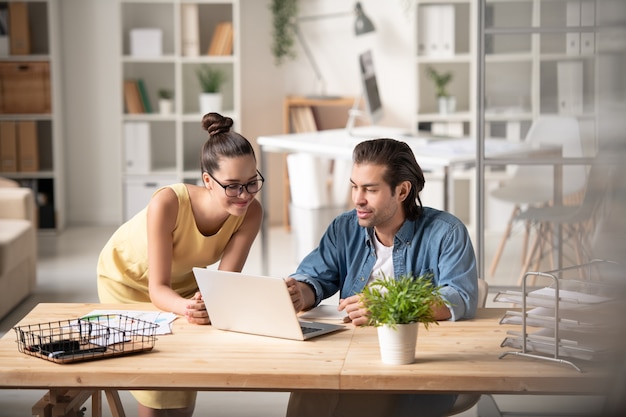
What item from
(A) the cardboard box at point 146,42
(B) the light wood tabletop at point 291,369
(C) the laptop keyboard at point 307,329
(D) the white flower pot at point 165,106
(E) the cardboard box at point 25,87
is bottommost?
(B) the light wood tabletop at point 291,369

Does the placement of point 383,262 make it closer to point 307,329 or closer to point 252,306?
point 307,329

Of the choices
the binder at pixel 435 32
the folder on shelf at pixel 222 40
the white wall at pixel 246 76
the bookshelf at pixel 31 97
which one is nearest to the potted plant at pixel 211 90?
the folder on shelf at pixel 222 40

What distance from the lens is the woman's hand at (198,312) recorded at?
2049 mm

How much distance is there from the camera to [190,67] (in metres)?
7.27

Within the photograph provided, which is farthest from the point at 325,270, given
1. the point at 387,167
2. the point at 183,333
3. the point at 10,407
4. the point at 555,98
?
the point at 555,98

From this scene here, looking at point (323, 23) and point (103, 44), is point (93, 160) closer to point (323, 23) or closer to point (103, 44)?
point (103, 44)

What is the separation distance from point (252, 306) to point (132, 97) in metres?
5.35

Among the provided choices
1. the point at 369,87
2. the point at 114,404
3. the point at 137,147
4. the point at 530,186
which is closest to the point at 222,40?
the point at 137,147

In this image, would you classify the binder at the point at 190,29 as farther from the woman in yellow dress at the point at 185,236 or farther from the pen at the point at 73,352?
the pen at the point at 73,352

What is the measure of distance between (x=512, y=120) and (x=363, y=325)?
2450mm

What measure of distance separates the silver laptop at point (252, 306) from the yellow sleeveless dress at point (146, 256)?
406 mm

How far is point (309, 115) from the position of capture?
7.04m

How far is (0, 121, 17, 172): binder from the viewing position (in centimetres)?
672

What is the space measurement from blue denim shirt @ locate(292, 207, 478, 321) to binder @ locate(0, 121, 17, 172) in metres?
5.04
